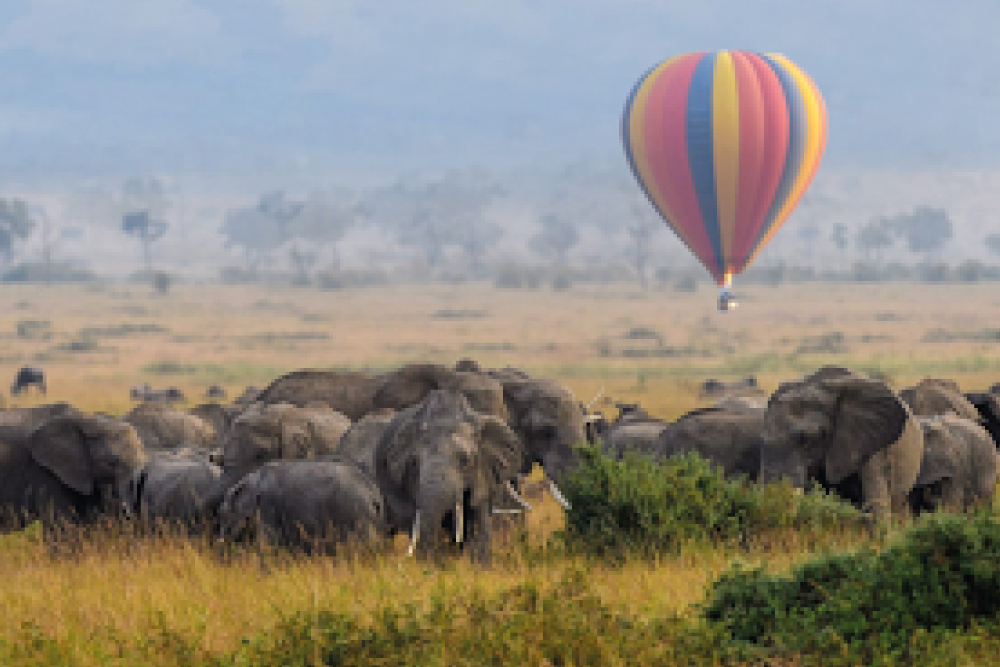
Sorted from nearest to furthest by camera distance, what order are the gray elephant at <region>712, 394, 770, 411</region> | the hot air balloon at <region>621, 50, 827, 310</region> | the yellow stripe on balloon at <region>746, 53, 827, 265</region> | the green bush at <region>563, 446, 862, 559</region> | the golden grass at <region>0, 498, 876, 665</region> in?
the golden grass at <region>0, 498, 876, 665</region>, the green bush at <region>563, 446, 862, 559</region>, the gray elephant at <region>712, 394, 770, 411</region>, the hot air balloon at <region>621, 50, 827, 310</region>, the yellow stripe on balloon at <region>746, 53, 827, 265</region>

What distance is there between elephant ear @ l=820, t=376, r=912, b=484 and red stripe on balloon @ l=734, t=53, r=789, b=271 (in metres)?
41.1

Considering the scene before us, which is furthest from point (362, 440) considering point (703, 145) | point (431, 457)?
point (703, 145)

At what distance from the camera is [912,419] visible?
15672 mm

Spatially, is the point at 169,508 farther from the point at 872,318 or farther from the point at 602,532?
the point at 872,318

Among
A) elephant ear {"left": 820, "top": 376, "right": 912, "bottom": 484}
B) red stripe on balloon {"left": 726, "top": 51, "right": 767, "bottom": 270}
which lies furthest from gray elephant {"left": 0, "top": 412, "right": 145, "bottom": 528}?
red stripe on balloon {"left": 726, "top": 51, "right": 767, "bottom": 270}

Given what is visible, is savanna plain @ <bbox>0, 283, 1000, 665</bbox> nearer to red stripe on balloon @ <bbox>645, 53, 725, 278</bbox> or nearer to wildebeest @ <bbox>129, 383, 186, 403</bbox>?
wildebeest @ <bbox>129, 383, 186, 403</bbox>

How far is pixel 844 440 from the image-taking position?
1520 centimetres

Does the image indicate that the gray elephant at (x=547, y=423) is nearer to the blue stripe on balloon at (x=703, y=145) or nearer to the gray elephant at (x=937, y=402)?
the gray elephant at (x=937, y=402)

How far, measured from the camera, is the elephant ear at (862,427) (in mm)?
15047

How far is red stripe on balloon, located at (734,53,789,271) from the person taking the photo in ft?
182

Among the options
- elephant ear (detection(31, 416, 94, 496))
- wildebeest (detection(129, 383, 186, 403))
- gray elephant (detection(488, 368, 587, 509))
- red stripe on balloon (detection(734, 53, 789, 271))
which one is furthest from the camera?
red stripe on balloon (detection(734, 53, 789, 271))

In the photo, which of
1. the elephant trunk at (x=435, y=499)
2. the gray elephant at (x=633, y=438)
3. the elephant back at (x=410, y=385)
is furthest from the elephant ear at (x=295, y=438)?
the gray elephant at (x=633, y=438)

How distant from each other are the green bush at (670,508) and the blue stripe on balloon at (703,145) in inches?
1632

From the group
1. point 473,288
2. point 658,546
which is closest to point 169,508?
point 658,546
